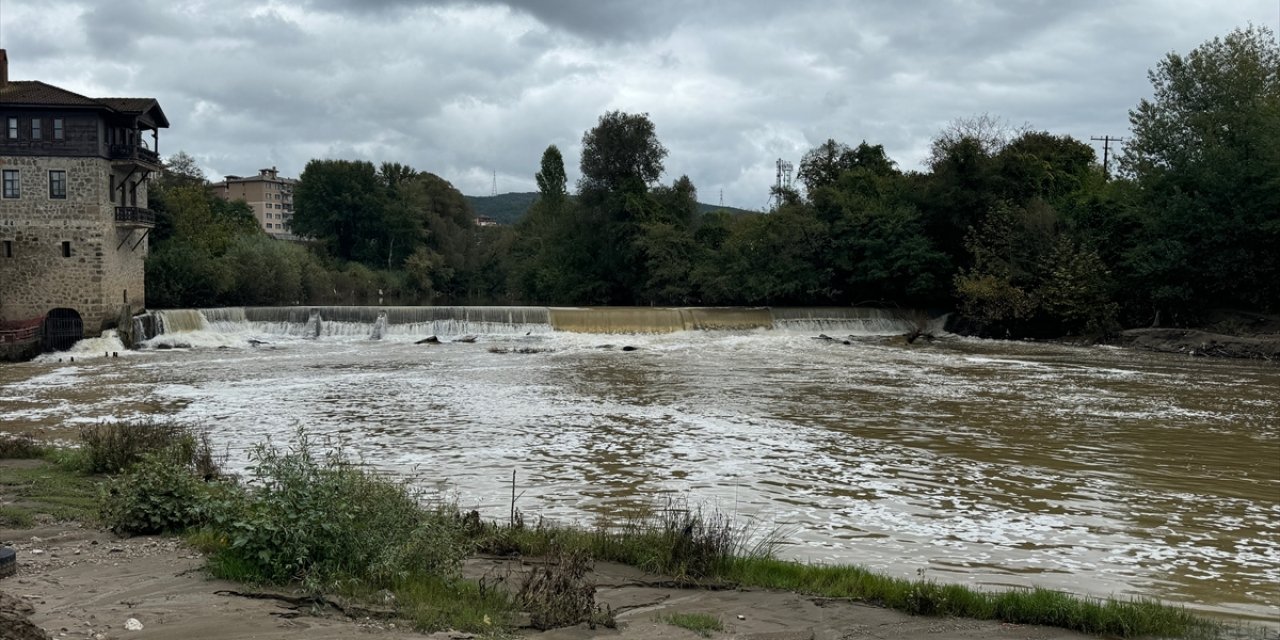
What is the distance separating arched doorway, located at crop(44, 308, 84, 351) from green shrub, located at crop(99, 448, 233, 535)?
2551 centimetres

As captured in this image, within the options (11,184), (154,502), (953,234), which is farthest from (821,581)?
(953,234)

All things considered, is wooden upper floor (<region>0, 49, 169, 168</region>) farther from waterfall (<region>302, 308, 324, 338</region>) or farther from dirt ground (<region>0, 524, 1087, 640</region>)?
dirt ground (<region>0, 524, 1087, 640</region>)

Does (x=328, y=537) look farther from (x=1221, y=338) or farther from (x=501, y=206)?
(x=501, y=206)

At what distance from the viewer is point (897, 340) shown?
3550 centimetres

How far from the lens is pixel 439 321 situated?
34469 mm

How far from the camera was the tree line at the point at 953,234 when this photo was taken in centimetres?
3184

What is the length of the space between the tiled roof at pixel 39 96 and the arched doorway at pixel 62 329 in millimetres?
6604

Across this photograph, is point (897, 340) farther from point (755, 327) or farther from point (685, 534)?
point (685, 534)

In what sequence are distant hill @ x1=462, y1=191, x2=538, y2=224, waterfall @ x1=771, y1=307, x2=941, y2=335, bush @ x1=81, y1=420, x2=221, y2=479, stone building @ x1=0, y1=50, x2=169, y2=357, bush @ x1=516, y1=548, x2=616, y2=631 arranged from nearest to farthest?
1. bush @ x1=516, y1=548, x2=616, y2=631
2. bush @ x1=81, y1=420, x2=221, y2=479
3. stone building @ x1=0, y1=50, x2=169, y2=357
4. waterfall @ x1=771, y1=307, x2=941, y2=335
5. distant hill @ x1=462, y1=191, x2=538, y2=224

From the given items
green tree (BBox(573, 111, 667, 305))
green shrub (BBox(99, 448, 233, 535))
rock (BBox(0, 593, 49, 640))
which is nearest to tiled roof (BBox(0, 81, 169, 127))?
green tree (BBox(573, 111, 667, 305))

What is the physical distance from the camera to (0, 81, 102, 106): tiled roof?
3027cm

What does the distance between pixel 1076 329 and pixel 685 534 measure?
106 ft

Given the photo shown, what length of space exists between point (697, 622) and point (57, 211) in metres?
32.4

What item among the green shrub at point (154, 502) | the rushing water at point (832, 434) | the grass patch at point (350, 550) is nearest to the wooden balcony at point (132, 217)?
the rushing water at point (832, 434)
